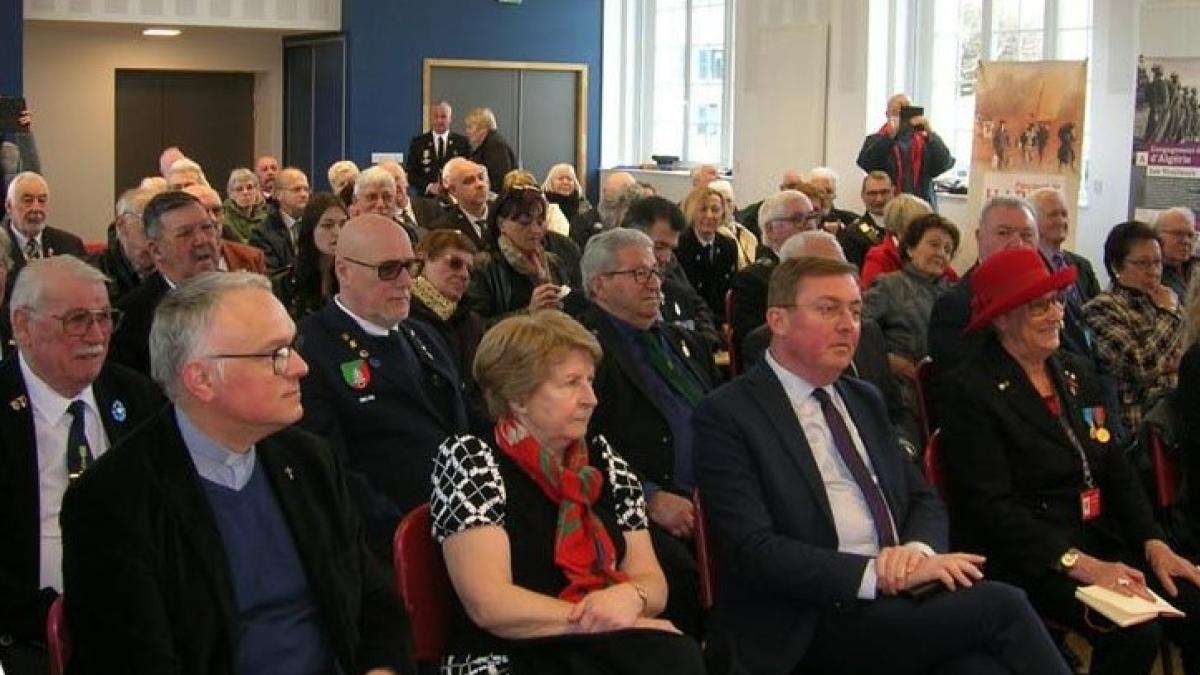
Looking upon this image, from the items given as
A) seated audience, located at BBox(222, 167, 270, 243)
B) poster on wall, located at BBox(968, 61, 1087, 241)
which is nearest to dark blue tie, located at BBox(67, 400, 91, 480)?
seated audience, located at BBox(222, 167, 270, 243)

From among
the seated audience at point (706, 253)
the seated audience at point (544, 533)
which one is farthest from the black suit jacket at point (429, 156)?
the seated audience at point (544, 533)

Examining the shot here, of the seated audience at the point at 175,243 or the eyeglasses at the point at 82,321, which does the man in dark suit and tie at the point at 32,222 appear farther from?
the eyeglasses at the point at 82,321

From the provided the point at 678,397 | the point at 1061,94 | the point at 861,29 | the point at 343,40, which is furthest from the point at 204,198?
the point at 343,40

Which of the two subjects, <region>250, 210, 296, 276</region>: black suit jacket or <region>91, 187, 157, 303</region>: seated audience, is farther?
<region>250, 210, 296, 276</region>: black suit jacket

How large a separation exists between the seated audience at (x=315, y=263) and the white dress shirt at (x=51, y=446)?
82.4 inches

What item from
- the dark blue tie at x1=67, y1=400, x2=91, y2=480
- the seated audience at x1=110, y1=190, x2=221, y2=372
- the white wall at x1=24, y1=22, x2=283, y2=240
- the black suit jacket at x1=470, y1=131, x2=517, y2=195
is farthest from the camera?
the white wall at x1=24, y1=22, x2=283, y2=240

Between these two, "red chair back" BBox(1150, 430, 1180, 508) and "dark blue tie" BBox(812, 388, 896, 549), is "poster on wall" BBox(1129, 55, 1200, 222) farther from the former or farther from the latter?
"dark blue tie" BBox(812, 388, 896, 549)

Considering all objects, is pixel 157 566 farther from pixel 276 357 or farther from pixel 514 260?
pixel 514 260

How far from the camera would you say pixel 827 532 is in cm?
339

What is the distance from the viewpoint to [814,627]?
3303 millimetres

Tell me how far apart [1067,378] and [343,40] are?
38.2 feet

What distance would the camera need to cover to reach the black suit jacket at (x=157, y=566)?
2.44 meters

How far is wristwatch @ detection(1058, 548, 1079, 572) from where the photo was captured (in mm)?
3734

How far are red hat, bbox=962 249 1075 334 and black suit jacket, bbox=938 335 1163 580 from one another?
12 centimetres
